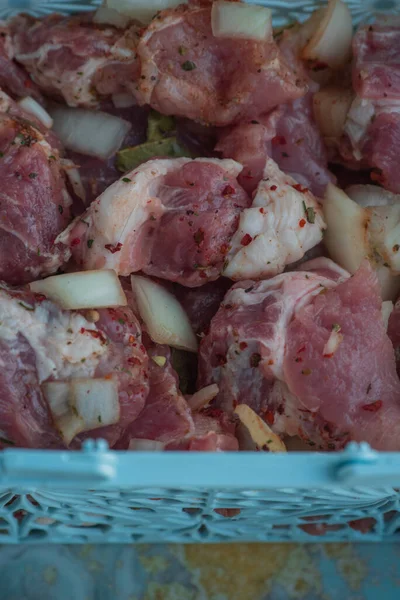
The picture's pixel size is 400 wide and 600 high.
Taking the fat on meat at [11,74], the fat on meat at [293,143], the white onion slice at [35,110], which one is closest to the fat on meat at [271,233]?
the fat on meat at [293,143]

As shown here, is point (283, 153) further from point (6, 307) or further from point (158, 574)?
point (158, 574)

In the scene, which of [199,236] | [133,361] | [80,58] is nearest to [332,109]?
[199,236]

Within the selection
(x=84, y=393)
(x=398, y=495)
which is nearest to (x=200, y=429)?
(x=84, y=393)

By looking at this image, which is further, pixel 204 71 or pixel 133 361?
pixel 204 71

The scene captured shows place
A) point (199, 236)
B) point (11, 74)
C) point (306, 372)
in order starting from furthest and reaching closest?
point (11, 74) < point (199, 236) < point (306, 372)

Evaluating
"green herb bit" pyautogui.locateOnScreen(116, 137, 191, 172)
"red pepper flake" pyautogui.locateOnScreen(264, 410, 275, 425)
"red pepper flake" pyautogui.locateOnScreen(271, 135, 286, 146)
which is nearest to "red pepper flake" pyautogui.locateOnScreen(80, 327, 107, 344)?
"red pepper flake" pyautogui.locateOnScreen(264, 410, 275, 425)

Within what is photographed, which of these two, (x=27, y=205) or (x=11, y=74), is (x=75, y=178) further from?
(x=11, y=74)

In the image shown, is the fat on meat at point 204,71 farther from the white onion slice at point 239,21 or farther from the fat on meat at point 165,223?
the fat on meat at point 165,223
